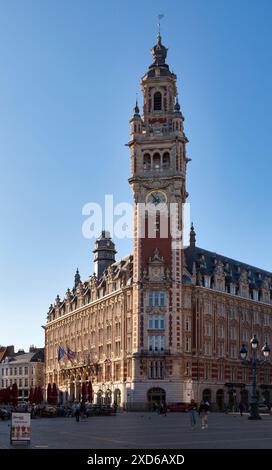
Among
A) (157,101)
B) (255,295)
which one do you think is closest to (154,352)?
(255,295)

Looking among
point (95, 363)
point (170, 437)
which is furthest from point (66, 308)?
point (170, 437)

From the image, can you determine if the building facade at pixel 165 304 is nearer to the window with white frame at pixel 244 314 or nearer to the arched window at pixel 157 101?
the arched window at pixel 157 101

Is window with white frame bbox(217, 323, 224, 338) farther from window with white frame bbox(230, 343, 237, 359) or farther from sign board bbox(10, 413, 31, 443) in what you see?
sign board bbox(10, 413, 31, 443)

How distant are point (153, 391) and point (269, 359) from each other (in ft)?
108

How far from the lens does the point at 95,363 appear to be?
12406 centimetres

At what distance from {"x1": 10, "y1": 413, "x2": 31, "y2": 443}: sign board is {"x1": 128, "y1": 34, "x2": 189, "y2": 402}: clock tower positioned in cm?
7015

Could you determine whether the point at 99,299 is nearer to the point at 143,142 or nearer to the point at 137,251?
the point at 137,251

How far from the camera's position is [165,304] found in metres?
105

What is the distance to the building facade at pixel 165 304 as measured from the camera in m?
104

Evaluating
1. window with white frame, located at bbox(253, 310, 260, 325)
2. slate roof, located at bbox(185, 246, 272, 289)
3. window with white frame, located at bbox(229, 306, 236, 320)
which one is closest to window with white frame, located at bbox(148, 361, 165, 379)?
slate roof, located at bbox(185, 246, 272, 289)

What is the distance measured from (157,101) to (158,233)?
71.4 feet

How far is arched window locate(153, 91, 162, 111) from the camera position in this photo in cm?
11312

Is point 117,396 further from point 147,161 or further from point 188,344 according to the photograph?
point 147,161

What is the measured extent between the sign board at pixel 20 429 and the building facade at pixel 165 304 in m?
70.3
